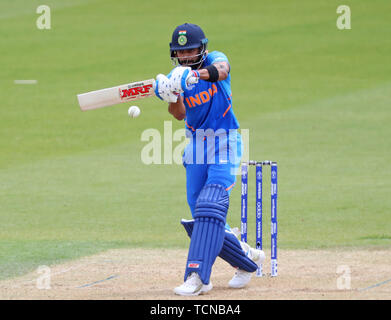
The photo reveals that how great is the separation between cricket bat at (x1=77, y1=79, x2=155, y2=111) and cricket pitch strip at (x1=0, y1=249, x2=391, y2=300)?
1.31m

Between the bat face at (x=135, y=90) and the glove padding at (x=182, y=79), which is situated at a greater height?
the bat face at (x=135, y=90)

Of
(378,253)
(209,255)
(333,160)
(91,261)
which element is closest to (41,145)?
(333,160)

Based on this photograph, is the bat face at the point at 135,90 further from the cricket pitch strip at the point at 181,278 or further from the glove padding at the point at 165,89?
the cricket pitch strip at the point at 181,278

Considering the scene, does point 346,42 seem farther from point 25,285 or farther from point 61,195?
point 25,285

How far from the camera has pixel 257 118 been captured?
15.6 m

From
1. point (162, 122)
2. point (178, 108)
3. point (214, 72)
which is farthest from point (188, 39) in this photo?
point (162, 122)

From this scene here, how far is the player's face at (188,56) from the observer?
18.4ft

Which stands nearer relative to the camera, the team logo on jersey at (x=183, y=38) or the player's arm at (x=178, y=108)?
the team logo on jersey at (x=183, y=38)

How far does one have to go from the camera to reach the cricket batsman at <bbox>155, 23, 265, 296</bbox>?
5.30m
